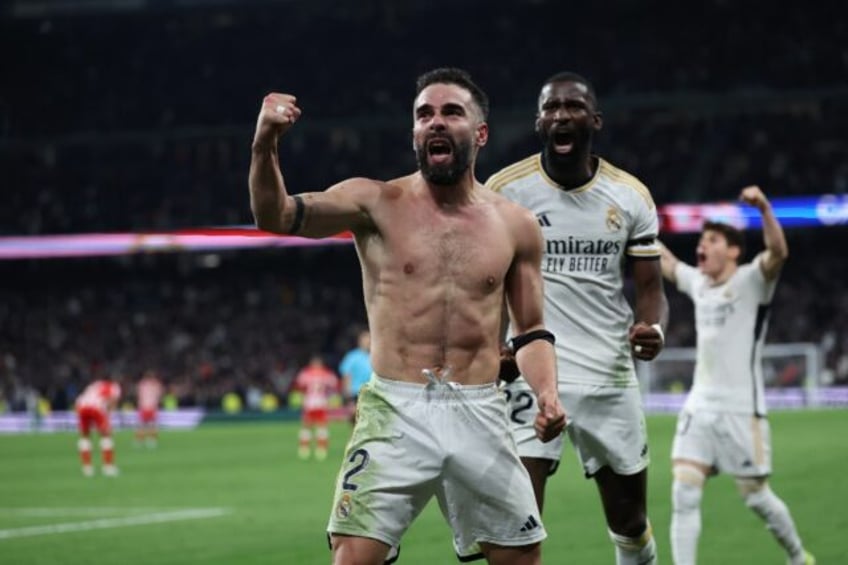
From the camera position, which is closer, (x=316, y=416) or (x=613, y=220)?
(x=613, y=220)

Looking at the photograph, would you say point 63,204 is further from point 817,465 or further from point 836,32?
point 817,465

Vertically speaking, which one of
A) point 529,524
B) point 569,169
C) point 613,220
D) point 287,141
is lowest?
point 529,524

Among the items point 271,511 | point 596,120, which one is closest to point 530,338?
point 596,120

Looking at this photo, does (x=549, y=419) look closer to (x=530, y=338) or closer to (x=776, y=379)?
(x=530, y=338)

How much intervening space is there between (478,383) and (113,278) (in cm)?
4957

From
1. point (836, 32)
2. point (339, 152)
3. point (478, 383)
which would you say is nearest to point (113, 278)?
point (339, 152)

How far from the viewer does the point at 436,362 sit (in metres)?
5.56

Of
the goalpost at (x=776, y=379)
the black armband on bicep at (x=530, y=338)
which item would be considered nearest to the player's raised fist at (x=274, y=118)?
the black armband on bicep at (x=530, y=338)

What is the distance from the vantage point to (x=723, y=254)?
10.3 meters

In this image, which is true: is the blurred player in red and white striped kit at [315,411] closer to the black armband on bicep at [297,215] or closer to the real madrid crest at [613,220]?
the real madrid crest at [613,220]

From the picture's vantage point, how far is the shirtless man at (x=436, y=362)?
18.0 ft

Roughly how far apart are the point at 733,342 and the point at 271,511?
702cm

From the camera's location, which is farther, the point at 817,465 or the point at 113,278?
the point at 113,278

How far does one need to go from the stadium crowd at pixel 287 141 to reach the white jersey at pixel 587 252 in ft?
126
